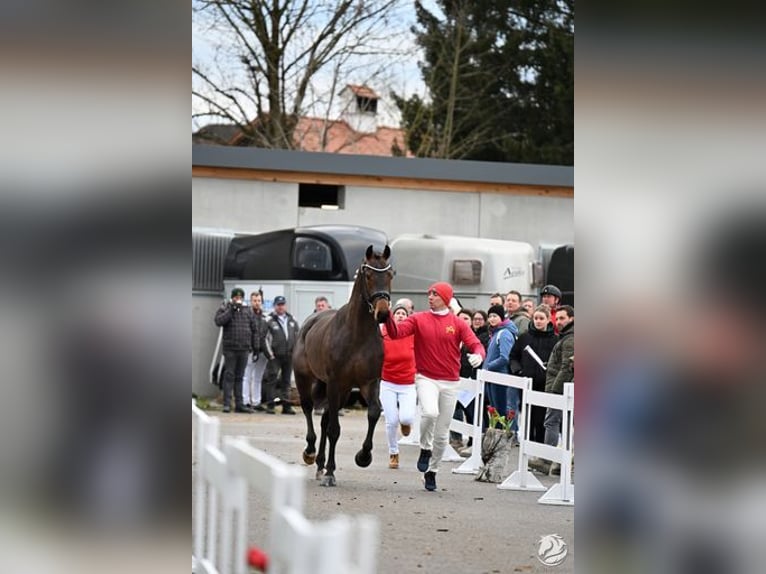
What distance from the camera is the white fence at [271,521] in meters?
1.55

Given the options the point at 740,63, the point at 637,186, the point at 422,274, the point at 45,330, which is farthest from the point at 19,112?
the point at 422,274

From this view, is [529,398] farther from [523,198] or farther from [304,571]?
[523,198]

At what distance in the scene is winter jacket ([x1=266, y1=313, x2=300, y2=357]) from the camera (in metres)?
8.26

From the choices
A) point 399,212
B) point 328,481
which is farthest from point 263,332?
point 328,481

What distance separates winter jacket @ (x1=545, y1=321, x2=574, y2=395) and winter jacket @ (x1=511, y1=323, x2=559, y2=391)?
259mm

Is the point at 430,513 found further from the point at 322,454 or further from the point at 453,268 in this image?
the point at 453,268

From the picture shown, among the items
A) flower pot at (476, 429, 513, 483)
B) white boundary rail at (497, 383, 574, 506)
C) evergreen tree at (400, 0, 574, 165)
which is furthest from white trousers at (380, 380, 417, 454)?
evergreen tree at (400, 0, 574, 165)

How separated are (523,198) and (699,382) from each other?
337 inches

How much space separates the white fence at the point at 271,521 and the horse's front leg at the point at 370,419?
2.37 metres

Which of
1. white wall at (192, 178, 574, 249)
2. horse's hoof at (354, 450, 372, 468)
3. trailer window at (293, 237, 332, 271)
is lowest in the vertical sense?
horse's hoof at (354, 450, 372, 468)

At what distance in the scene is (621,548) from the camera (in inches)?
88.5

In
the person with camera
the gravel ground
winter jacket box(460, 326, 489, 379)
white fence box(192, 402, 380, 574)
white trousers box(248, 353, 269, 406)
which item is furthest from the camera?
white trousers box(248, 353, 269, 406)

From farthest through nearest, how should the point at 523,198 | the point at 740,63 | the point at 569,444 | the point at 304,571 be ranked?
the point at 523,198 → the point at 569,444 → the point at 740,63 → the point at 304,571

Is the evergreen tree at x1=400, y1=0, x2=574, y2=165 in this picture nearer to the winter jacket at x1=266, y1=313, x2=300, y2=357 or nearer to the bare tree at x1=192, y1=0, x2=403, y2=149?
the bare tree at x1=192, y1=0, x2=403, y2=149
